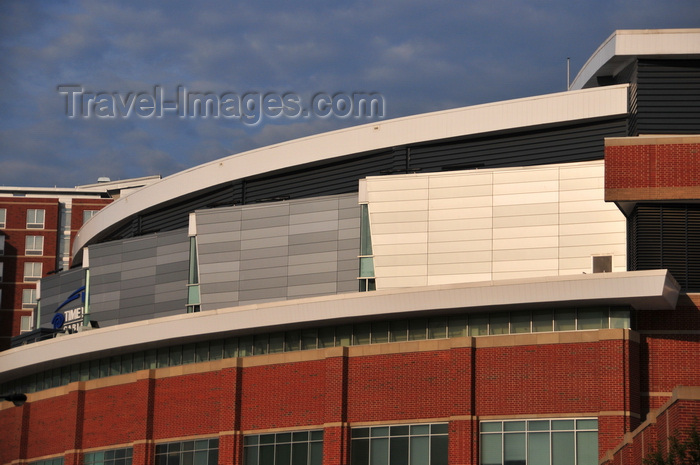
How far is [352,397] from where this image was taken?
53.0m

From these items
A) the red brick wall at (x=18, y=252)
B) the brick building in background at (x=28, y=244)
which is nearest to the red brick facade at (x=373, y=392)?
the brick building in background at (x=28, y=244)

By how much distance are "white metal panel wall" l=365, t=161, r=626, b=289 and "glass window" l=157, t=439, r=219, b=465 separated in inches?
456

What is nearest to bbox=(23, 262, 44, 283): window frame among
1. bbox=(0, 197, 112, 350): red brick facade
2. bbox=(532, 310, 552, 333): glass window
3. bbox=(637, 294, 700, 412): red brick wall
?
bbox=(0, 197, 112, 350): red brick facade

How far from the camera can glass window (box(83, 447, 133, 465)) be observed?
6088cm

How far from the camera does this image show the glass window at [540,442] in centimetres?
4750

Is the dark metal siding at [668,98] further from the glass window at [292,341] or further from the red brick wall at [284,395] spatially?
the glass window at [292,341]

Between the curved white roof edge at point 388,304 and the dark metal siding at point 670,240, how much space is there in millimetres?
1380

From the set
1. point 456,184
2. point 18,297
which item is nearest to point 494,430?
point 456,184

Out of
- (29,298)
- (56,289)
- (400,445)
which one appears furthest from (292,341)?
(29,298)

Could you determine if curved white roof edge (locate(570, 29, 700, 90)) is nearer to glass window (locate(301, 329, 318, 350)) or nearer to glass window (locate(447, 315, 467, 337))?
glass window (locate(447, 315, 467, 337))

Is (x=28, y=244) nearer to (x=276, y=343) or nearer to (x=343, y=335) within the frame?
(x=276, y=343)

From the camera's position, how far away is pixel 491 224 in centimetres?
5256

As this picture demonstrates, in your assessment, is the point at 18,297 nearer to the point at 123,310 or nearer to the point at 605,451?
the point at 123,310

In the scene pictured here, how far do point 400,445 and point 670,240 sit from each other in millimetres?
14220
